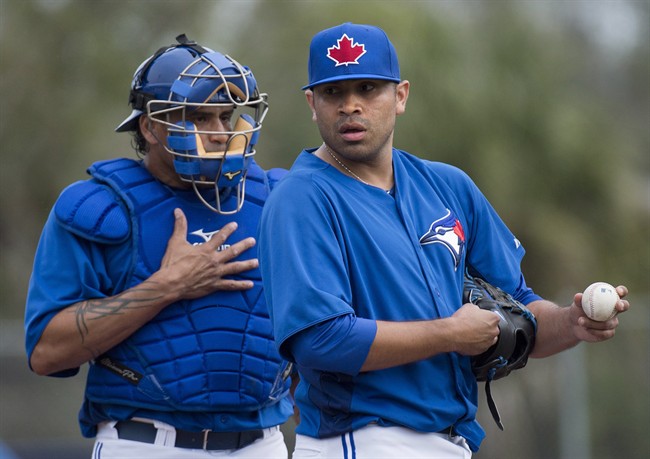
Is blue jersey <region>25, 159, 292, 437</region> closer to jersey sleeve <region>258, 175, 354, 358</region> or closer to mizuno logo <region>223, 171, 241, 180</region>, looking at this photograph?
mizuno logo <region>223, 171, 241, 180</region>

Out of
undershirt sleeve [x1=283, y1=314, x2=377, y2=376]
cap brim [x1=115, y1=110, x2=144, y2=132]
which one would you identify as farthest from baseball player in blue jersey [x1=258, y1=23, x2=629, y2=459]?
cap brim [x1=115, y1=110, x2=144, y2=132]

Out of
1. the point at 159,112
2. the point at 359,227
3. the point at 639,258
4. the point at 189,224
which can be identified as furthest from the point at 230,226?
the point at 639,258

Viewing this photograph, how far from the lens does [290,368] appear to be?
4.44 meters

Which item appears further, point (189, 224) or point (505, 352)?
point (189, 224)

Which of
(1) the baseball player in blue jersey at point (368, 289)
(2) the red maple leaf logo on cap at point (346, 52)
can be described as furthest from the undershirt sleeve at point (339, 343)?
(2) the red maple leaf logo on cap at point (346, 52)

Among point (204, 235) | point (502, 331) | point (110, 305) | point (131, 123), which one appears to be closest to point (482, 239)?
point (502, 331)

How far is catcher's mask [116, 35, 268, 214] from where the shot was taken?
4.19 m

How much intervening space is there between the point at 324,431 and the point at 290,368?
0.96 metres

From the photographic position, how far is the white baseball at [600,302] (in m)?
3.56

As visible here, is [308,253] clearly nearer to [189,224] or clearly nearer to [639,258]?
[189,224]

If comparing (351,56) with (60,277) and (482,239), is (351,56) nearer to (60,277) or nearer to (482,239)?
(482,239)

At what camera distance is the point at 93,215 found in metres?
4.08

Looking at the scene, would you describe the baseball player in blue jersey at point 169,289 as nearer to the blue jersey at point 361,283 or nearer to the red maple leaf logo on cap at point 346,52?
the blue jersey at point 361,283

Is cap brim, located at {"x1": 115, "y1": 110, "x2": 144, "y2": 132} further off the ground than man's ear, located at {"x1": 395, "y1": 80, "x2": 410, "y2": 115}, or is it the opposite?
man's ear, located at {"x1": 395, "y1": 80, "x2": 410, "y2": 115}
